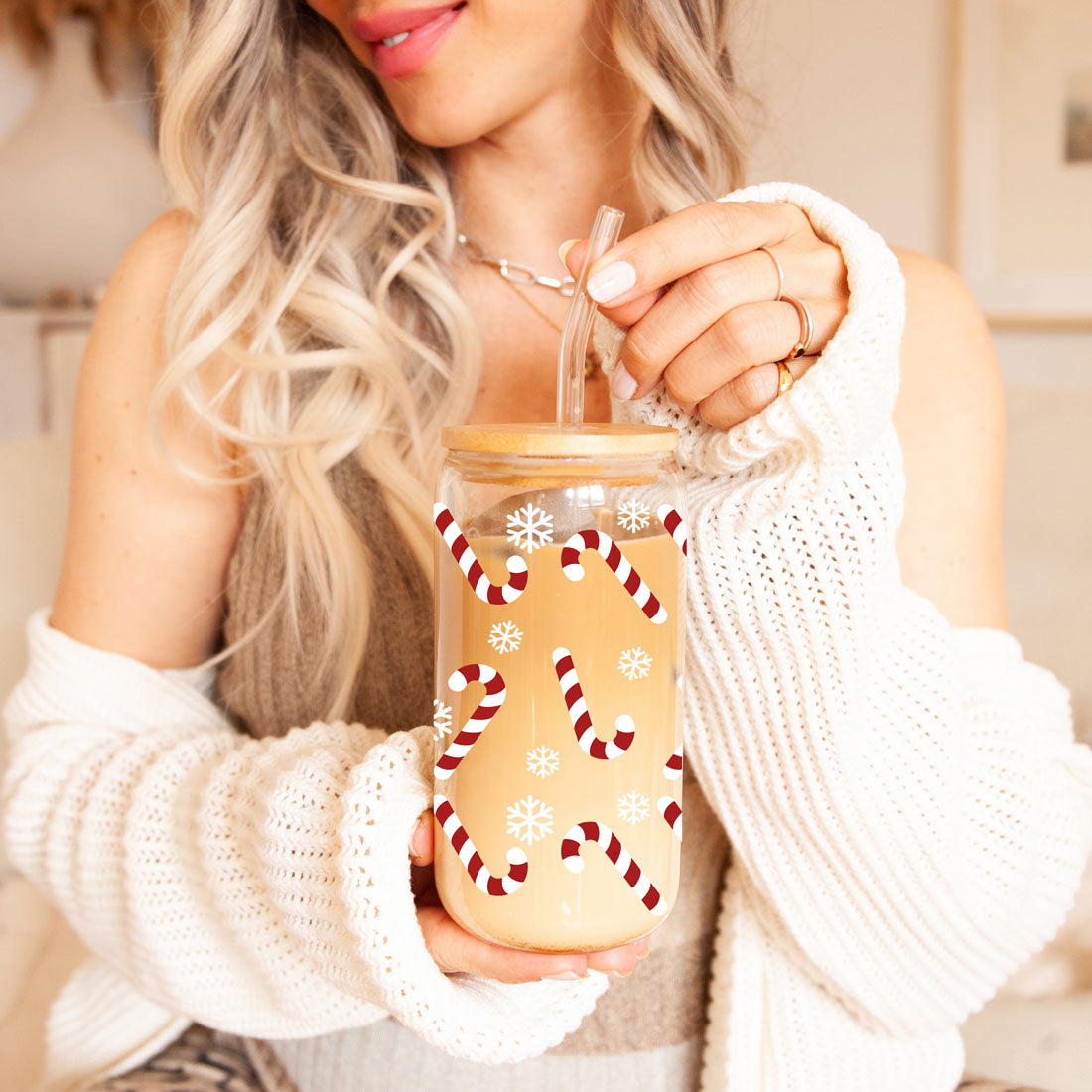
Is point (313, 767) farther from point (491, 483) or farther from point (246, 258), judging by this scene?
point (246, 258)

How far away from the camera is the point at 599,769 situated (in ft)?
1.68

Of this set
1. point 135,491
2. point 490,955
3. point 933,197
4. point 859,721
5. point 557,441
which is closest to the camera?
point 557,441

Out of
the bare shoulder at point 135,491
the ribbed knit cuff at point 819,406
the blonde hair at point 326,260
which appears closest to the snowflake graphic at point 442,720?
the ribbed knit cuff at point 819,406

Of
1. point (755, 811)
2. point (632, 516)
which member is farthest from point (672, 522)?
point (755, 811)

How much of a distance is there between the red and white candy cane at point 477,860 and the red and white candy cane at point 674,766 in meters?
0.08

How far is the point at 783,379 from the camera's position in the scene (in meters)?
0.56

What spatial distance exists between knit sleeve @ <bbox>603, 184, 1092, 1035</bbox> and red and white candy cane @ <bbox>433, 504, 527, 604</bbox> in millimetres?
162

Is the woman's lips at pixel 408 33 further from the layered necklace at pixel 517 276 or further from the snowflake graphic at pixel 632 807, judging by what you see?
the snowflake graphic at pixel 632 807

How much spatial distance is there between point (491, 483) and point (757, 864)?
0.43 m

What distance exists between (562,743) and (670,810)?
0.08 meters

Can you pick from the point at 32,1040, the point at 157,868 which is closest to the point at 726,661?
the point at 157,868

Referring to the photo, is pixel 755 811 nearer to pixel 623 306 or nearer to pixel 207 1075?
pixel 623 306

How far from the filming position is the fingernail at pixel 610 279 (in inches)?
21.0

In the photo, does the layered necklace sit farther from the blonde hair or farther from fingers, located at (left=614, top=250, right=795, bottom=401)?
fingers, located at (left=614, top=250, right=795, bottom=401)
